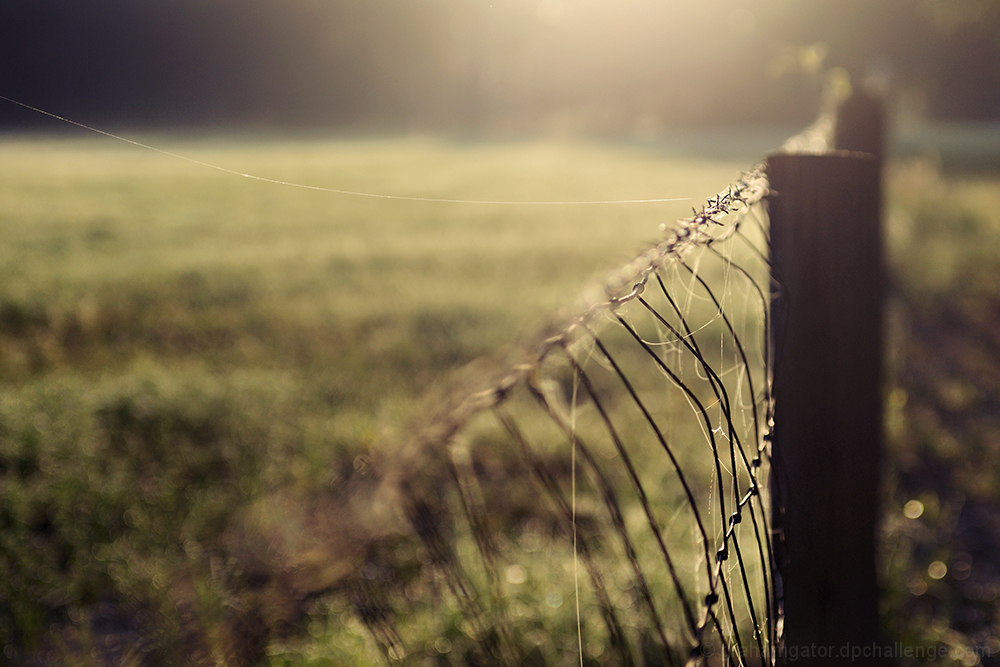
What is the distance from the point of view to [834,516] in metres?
1.19

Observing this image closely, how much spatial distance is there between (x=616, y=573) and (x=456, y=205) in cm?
1153

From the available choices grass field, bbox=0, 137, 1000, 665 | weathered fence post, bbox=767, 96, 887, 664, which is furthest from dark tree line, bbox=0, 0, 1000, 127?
grass field, bbox=0, 137, 1000, 665

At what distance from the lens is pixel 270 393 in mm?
4055

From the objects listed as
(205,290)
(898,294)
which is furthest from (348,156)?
(898,294)

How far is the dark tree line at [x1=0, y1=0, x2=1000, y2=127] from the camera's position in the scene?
215 cm

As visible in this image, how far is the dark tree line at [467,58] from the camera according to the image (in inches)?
84.7

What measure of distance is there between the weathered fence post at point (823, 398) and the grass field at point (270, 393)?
1.29ft

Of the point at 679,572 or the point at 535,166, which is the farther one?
the point at 535,166

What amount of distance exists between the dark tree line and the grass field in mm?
841

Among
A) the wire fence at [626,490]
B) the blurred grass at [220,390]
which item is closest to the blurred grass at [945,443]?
the wire fence at [626,490]

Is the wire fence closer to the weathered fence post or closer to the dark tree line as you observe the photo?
the weathered fence post

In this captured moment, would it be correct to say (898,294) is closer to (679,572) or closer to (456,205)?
(679,572)

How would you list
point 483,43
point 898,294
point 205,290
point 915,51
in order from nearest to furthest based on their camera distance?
point 898,294, point 205,290, point 915,51, point 483,43

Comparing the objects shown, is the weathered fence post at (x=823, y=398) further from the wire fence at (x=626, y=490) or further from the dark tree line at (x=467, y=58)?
the dark tree line at (x=467, y=58)
